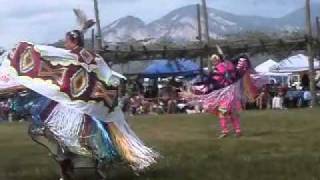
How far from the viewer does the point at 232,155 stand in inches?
460

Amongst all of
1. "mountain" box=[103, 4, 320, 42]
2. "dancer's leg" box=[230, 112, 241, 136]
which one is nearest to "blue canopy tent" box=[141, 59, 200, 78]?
"mountain" box=[103, 4, 320, 42]

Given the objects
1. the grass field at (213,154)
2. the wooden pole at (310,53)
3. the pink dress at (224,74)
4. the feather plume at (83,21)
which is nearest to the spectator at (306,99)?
the wooden pole at (310,53)

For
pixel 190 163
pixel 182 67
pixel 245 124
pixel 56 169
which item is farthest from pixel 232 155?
pixel 182 67

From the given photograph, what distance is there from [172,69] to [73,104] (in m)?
30.0

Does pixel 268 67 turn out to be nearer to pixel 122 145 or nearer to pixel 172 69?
pixel 172 69

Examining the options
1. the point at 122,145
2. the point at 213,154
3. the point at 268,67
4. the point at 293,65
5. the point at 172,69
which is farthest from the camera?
the point at 268,67

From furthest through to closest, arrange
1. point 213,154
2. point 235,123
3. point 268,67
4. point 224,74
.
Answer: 1. point 268,67
2. point 235,123
3. point 224,74
4. point 213,154

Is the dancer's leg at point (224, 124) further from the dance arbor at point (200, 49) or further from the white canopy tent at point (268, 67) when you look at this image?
the white canopy tent at point (268, 67)

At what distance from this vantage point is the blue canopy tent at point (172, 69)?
1517 inches

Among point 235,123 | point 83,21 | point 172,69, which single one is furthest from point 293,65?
point 83,21

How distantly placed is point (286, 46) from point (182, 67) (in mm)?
6104

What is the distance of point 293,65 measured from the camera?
4100 centimetres

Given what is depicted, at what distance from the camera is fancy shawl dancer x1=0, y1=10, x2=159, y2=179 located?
29.8 ft

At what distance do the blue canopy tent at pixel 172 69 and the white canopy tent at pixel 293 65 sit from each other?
14.3 ft
